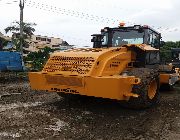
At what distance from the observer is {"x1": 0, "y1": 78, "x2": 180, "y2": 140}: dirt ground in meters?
6.04

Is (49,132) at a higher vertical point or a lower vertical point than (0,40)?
lower

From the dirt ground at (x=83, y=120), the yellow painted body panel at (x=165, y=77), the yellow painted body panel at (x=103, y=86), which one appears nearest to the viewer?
the dirt ground at (x=83, y=120)

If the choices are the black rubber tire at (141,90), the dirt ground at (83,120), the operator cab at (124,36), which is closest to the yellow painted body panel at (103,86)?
the black rubber tire at (141,90)

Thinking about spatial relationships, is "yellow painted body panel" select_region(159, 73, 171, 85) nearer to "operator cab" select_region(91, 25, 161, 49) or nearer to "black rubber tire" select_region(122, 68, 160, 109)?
"operator cab" select_region(91, 25, 161, 49)

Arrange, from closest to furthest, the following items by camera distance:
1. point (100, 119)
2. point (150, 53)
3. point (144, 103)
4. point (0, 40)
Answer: point (100, 119) < point (144, 103) < point (150, 53) < point (0, 40)

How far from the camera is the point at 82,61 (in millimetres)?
7516

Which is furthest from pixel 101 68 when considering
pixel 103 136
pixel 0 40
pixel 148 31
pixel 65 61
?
pixel 0 40

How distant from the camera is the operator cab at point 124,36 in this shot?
9.19 m

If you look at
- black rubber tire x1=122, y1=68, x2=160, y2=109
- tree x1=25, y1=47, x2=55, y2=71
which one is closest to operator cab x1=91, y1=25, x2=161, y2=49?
black rubber tire x1=122, y1=68, x2=160, y2=109

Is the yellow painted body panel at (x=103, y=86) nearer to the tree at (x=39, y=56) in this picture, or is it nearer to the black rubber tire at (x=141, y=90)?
the black rubber tire at (x=141, y=90)

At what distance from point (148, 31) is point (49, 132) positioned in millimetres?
4526

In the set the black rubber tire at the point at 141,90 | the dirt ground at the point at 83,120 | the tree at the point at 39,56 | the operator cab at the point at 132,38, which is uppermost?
the operator cab at the point at 132,38

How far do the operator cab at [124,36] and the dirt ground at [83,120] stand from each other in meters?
1.67

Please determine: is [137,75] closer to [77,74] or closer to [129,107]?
[129,107]
